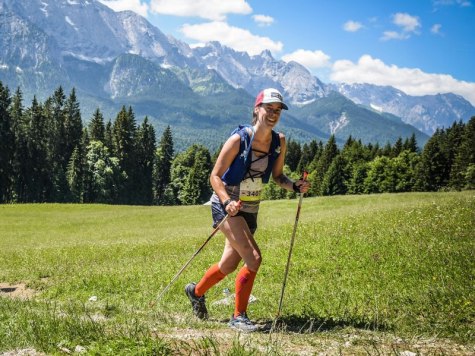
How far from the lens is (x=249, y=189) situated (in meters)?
7.57

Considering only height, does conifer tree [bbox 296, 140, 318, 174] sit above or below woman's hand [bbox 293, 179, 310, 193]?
above

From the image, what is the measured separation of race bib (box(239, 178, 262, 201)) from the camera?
7.54 meters

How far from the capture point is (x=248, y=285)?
7.63m

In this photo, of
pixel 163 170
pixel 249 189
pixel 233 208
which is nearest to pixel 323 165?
pixel 163 170

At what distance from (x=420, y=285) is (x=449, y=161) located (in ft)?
318

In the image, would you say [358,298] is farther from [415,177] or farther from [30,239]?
[415,177]

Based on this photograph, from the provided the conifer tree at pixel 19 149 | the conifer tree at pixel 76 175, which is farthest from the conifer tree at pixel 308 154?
the conifer tree at pixel 19 149

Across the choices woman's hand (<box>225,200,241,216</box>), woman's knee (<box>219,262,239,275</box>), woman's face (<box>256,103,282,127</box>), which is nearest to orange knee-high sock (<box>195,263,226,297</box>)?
woman's knee (<box>219,262,239,275</box>)

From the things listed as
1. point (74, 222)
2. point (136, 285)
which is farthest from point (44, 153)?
point (136, 285)

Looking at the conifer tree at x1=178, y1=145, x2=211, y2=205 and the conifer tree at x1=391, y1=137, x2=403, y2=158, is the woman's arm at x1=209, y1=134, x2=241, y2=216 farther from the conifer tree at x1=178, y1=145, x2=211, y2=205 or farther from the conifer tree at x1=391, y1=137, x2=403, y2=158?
the conifer tree at x1=391, y1=137, x2=403, y2=158

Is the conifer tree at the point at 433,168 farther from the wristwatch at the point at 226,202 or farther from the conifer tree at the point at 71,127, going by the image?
the wristwatch at the point at 226,202

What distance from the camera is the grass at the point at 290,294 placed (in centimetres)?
546

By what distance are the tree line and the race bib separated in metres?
80.6

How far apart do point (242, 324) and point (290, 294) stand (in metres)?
3.42
